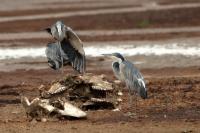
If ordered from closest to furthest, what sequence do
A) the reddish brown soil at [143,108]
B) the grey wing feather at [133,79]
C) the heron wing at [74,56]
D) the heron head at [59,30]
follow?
the reddish brown soil at [143,108]
the grey wing feather at [133,79]
the heron head at [59,30]
the heron wing at [74,56]

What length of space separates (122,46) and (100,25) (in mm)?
7979

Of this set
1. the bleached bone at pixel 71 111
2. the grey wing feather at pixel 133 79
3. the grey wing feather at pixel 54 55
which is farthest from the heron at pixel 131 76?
the grey wing feather at pixel 54 55

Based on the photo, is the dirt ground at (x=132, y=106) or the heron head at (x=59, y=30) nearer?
the dirt ground at (x=132, y=106)

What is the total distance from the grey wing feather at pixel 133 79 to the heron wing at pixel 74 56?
7.85ft

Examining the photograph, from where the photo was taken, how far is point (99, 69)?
20.5 m

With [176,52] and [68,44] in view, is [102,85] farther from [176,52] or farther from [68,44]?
[176,52]

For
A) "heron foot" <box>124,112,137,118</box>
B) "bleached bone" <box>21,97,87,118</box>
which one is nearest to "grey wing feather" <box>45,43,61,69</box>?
"heron foot" <box>124,112,137,118</box>

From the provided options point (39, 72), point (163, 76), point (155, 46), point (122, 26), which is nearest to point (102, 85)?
point (163, 76)

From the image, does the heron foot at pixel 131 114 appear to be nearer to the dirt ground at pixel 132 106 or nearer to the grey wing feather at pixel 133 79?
the dirt ground at pixel 132 106

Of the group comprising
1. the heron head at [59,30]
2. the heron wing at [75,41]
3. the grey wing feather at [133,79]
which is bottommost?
the grey wing feather at [133,79]

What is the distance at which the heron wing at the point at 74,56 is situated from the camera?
49.7 feet

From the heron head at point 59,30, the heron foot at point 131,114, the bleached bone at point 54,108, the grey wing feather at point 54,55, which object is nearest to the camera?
the bleached bone at point 54,108

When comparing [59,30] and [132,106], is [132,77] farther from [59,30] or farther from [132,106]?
[59,30]

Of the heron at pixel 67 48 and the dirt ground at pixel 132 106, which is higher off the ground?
the heron at pixel 67 48
